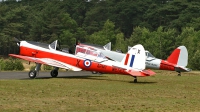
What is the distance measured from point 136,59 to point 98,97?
18.7ft

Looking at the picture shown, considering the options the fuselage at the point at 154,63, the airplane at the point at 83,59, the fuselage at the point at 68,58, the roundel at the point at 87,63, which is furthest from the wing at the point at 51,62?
the fuselage at the point at 154,63

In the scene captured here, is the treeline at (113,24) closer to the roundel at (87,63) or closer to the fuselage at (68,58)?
the fuselage at (68,58)

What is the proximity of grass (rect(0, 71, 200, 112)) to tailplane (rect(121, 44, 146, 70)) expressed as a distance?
0.89m

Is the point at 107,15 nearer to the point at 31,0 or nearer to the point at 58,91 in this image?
the point at 31,0

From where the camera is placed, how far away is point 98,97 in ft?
52.3

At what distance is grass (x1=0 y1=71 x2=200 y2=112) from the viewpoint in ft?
44.6

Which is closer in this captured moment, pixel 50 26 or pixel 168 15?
pixel 50 26

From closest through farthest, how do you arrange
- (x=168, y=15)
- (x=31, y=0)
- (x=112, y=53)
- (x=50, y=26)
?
(x=112, y=53) → (x=50, y=26) → (x=168, y=15) → (x=31, y=0)

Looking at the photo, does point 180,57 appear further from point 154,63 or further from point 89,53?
point 89,53

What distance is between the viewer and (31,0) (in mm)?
147750

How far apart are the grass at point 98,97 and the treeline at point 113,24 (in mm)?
38752

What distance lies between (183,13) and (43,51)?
79713 millimetres

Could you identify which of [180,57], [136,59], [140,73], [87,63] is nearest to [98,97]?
[140,73]

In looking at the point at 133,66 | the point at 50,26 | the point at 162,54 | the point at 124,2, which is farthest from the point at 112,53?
the point at 124,2
